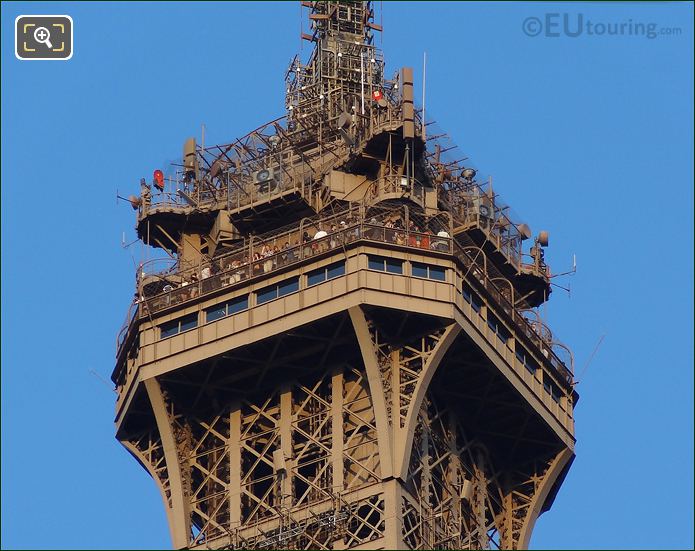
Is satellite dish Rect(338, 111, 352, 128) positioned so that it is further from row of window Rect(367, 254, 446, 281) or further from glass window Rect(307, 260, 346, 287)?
row of window Rect(367, 254, 446, 281)

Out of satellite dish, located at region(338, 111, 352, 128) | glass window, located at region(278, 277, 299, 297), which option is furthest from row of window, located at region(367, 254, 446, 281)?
satellite dish, located at region(338, 111, 352, 128)

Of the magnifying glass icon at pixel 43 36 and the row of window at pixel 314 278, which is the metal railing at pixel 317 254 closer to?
the row of window at pixel 314 278

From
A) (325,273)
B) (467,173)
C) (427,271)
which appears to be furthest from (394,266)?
(467,173)

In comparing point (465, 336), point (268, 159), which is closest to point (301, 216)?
point (268, 159)

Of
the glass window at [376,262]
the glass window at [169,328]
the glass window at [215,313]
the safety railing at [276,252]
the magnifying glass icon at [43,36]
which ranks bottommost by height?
the glass window at [376,262]

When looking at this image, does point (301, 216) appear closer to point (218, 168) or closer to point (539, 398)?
point (218, 168)

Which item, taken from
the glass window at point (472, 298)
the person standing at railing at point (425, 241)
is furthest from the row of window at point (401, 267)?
the glass window at point (472, 298)

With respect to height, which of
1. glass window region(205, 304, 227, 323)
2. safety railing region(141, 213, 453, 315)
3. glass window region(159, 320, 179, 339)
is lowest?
glass window region(205, 304, 227, 323)
